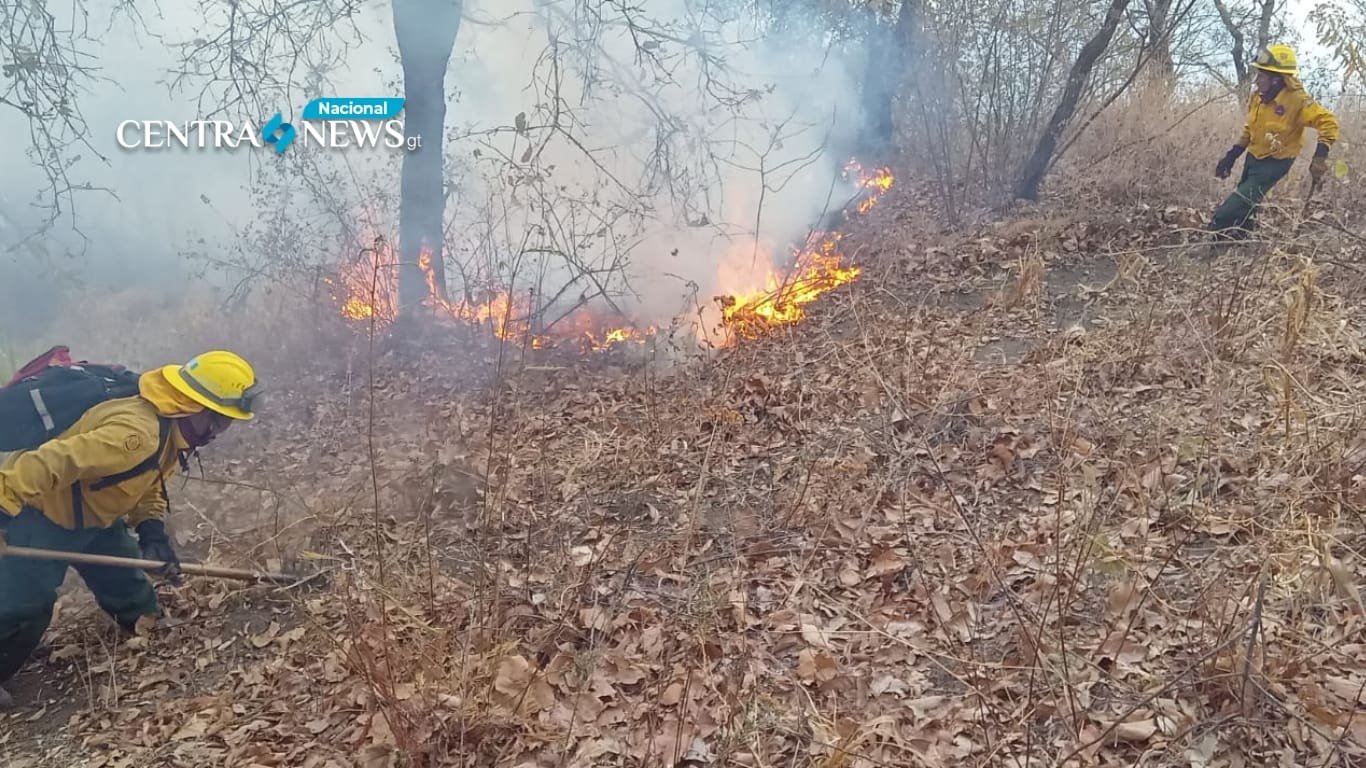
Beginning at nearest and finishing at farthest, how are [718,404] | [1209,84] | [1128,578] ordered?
1. [1128,578]
2. [718,404]
3. [1209,84]

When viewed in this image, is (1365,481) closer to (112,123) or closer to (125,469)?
(125,469)

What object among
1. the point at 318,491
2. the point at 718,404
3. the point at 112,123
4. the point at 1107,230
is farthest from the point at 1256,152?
the point at 112,123

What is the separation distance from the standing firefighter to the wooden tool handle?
7.29 meters

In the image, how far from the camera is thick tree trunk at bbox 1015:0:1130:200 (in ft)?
25.7

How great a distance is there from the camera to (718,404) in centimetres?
567

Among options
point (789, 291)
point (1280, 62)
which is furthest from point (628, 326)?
point (1280, 62)

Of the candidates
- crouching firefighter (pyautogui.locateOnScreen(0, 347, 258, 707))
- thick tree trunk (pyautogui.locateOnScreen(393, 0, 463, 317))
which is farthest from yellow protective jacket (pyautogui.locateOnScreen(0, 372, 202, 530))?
thick tree trunk (pyautogui.locateOnScreen(393, 0, 463, 317))

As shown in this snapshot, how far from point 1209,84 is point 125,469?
13.0 metres

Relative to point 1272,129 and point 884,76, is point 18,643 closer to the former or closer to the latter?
point 1272,129

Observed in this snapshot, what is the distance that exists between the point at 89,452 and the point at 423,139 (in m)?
5.68

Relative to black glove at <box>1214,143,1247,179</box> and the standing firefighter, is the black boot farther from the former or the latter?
black glove at <box>1214,143,1247,179</box>

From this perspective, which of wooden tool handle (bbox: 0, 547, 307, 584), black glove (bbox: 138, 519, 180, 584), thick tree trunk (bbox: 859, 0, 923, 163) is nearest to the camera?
wooden tool handle (bbox: 0, 547, 307, 584)

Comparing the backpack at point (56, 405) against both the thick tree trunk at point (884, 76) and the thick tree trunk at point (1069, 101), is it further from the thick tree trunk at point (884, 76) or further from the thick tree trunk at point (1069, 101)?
the thick tree trunk at point (884, 76)

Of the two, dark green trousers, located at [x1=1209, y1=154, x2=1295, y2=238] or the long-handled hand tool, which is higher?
dark green trousers, located at [x1=1209, y1=154, x2=1295, y2=238]
